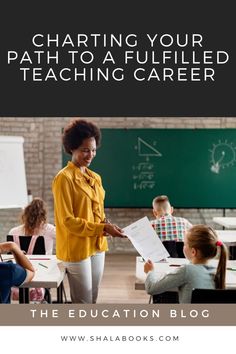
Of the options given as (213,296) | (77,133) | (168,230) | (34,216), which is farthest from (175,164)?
(213,296)

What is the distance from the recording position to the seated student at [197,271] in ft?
7.11

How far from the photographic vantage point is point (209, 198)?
6.47 metres

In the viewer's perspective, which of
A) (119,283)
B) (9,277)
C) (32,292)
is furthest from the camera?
(119,283)

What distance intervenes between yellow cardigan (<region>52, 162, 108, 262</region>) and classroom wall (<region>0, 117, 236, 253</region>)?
13.8 ft

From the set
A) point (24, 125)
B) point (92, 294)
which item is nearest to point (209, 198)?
point (24, 125)

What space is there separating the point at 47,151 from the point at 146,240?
14.7 ft

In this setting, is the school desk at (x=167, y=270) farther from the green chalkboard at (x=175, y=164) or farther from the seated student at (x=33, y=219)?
the green chalkboard at (x=175, y=164)

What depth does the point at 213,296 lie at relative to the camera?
1966 mm

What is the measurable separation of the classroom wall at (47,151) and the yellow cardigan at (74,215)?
13.8 feet

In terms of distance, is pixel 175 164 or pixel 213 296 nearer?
pixel 213 296

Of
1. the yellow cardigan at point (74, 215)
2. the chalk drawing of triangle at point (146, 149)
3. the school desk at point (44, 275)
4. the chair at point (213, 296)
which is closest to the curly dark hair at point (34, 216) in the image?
the school desk at point (44, 275)

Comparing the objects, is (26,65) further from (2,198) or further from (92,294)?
(2,198)

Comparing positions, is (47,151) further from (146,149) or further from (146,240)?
(146,240)

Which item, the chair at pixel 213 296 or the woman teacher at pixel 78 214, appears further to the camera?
the woman teacher at pixel 78 214
